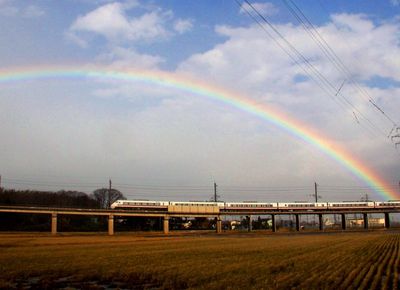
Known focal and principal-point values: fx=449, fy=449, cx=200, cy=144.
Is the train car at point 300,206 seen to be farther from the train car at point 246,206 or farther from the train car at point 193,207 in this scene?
the train car at point 193,207

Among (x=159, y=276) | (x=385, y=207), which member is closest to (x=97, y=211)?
(x=385, y=207)

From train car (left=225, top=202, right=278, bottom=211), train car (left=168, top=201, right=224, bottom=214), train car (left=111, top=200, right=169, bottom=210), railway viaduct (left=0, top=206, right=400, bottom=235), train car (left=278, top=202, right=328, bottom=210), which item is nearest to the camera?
railway viaduct (left=0, top=206, right=400, bottom=235)

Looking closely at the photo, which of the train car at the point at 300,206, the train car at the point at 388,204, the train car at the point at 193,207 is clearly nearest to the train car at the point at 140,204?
the train car at the point at 193,207

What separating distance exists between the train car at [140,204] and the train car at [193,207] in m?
2.54

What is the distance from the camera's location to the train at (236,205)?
138125 millimetres

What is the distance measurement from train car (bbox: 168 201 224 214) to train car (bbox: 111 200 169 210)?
254 cm

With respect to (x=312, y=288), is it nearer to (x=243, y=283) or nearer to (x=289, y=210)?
(x=243, y=283)

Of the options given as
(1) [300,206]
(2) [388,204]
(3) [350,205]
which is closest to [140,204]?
(1) [300,206]

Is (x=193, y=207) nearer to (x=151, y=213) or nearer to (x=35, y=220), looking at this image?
(x=151, y=213)

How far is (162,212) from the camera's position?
140m

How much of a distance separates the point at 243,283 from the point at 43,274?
38.1 feet

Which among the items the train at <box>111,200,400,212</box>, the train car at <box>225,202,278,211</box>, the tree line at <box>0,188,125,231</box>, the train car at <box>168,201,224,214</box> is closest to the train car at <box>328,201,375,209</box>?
the train at <box>111,200,400,212</box>

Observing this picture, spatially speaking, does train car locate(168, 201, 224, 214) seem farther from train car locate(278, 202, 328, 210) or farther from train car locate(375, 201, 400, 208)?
train car locate(375, 201, 400, 208)

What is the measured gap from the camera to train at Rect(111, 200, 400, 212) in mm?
138125
